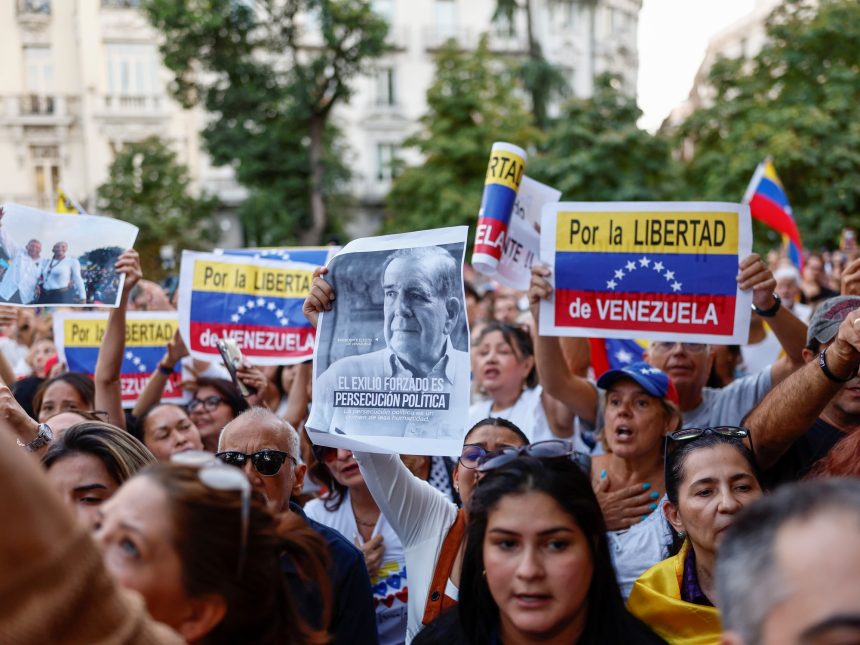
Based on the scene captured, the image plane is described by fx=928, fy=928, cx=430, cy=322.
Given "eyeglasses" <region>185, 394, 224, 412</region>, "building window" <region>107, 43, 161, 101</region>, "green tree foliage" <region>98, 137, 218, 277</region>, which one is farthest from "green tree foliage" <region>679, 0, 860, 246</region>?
"building window" <region>107, 43, 161, 101</region>

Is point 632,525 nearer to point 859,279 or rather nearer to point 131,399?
point 859,279

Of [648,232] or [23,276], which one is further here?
[23,276]

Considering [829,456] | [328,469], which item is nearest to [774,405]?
[829,456]

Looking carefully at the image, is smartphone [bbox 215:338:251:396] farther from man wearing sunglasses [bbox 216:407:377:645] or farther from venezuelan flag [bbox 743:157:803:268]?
venezuelan flag [bbox 743:157:803:268]

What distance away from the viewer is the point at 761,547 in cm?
146

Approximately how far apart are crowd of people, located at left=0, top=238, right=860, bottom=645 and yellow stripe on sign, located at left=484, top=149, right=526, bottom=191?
1.88 feet

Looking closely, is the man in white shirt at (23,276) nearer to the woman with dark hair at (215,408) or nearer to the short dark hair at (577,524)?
the woman with dark hair at (215,408)

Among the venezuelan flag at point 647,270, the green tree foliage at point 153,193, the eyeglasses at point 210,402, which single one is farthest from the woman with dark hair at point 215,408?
the green tree foliage at point 153,193

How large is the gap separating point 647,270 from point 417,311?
137cm

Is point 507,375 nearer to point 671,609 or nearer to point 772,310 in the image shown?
point 772,310

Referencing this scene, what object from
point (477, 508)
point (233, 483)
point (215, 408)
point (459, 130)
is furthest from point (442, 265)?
point (459, 130)

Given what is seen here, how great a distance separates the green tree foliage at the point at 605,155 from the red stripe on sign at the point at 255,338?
64.5 feet

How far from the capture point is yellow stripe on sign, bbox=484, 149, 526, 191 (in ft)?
14.9

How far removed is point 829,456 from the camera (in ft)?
10.2
